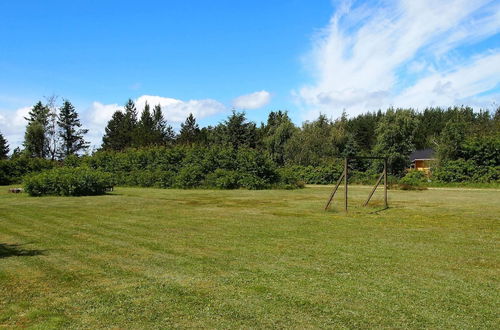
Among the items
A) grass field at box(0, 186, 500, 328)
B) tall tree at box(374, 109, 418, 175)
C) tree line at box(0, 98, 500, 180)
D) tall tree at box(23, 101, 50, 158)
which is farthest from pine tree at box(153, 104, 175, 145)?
grass field at box(0, 186, 500, 328)

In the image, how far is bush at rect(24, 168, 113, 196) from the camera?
19547 mm

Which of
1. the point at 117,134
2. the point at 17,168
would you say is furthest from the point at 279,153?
the point at 117,134

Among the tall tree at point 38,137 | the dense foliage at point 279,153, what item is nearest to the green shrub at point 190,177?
the dense foliage at point 279,153

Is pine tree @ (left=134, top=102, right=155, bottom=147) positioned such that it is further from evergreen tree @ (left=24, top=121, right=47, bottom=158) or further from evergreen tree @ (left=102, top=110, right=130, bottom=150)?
evergreen tree @ (left=24, top=121, right=47, bottom=158)

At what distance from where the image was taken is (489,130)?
118 ft

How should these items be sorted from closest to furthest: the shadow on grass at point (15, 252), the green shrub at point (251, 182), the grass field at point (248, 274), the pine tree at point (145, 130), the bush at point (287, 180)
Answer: the grass field at point (248, 274) < the shadow on grass at point (15, 252) < the green shrub at point (251, 182) < the bush at point (287, 180) < the pine tree at point (145, 130)

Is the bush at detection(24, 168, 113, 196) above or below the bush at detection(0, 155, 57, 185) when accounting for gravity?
below

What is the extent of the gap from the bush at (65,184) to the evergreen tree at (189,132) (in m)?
48.4

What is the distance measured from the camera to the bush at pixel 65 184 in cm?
1955

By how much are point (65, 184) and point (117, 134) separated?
2527 inches

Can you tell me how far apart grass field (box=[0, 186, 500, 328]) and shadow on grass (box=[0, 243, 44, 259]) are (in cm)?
2

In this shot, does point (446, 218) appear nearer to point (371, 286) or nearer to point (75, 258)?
point (371, 286)

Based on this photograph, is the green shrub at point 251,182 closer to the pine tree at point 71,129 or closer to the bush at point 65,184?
the bush at point 65,184

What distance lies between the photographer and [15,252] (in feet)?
23.4
